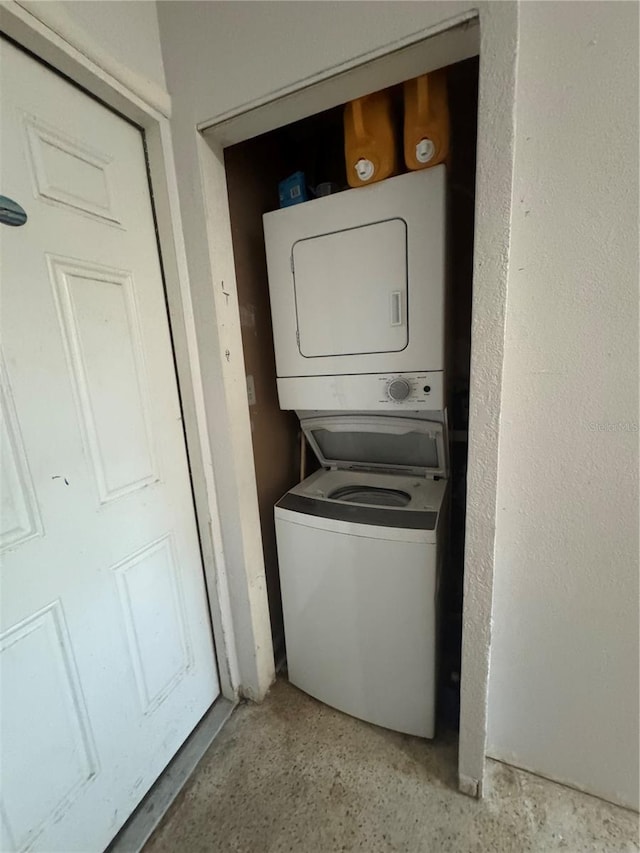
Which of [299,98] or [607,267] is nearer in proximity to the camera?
[607,267]

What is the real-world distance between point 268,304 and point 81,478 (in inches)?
39.9

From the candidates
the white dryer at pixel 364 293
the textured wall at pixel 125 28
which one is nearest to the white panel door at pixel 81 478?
the textured wall at pixel 125 28

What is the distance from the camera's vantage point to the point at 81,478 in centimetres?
98

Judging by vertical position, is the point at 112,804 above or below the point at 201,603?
below

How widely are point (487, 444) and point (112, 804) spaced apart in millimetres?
1480

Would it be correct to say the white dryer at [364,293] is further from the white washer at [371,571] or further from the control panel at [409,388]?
the white washer at [371,571]

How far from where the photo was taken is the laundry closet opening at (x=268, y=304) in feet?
4.63

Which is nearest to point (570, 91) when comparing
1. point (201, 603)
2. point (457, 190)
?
point (457, 190)

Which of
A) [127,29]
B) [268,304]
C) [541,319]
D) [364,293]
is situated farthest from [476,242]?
[127,29]

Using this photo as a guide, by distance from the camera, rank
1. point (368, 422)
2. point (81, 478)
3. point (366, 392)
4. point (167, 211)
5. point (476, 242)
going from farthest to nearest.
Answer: point (368, 422)
point (366, 392)
point (167, 211)
point (81, 478)
point (476, 242)

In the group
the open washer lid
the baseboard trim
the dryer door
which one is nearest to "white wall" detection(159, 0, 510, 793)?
the dryer door

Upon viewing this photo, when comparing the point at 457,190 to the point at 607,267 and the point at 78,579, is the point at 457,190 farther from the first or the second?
the point at 78,579

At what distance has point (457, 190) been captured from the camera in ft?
4.47

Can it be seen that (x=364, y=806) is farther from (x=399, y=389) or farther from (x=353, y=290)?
(x=353, y=290)
